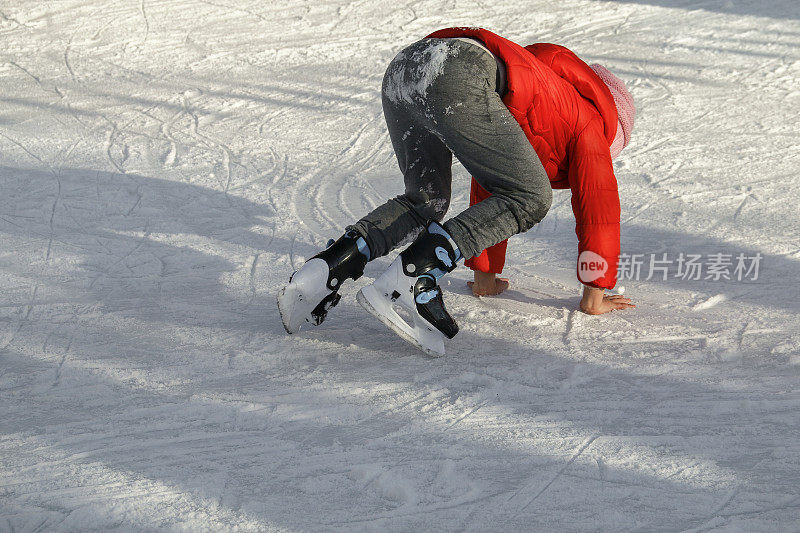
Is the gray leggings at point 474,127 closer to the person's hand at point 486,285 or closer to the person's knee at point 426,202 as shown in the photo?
the person's knee at point 426,202

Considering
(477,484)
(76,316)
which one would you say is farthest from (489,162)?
(76,316)

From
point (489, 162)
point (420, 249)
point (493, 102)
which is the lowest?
point (420, 249)

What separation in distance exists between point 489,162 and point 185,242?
187cm

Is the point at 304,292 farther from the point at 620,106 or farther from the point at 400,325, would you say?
the point at 620,106

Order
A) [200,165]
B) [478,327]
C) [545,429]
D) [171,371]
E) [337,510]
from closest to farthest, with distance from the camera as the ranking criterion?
[337,510], [545,429], [171,371], [478,327], [200,165]

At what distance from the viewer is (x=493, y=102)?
2.44 meters

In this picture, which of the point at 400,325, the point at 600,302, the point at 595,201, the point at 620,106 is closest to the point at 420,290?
the point at 400,325

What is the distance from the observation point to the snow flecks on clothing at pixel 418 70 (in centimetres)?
245

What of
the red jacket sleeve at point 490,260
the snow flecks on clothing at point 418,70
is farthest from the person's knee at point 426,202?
the snow flecks on clothing at point 418,70

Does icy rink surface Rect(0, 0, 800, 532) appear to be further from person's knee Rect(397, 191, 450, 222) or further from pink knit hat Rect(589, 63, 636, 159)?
pink knit hat Rect(589, 63, 636, 159)

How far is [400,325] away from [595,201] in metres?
0.78

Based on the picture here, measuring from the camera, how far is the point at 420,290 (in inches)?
99.1

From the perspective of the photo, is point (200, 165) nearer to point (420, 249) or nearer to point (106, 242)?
point (106, 242)

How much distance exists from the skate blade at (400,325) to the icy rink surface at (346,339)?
0.07 metres
